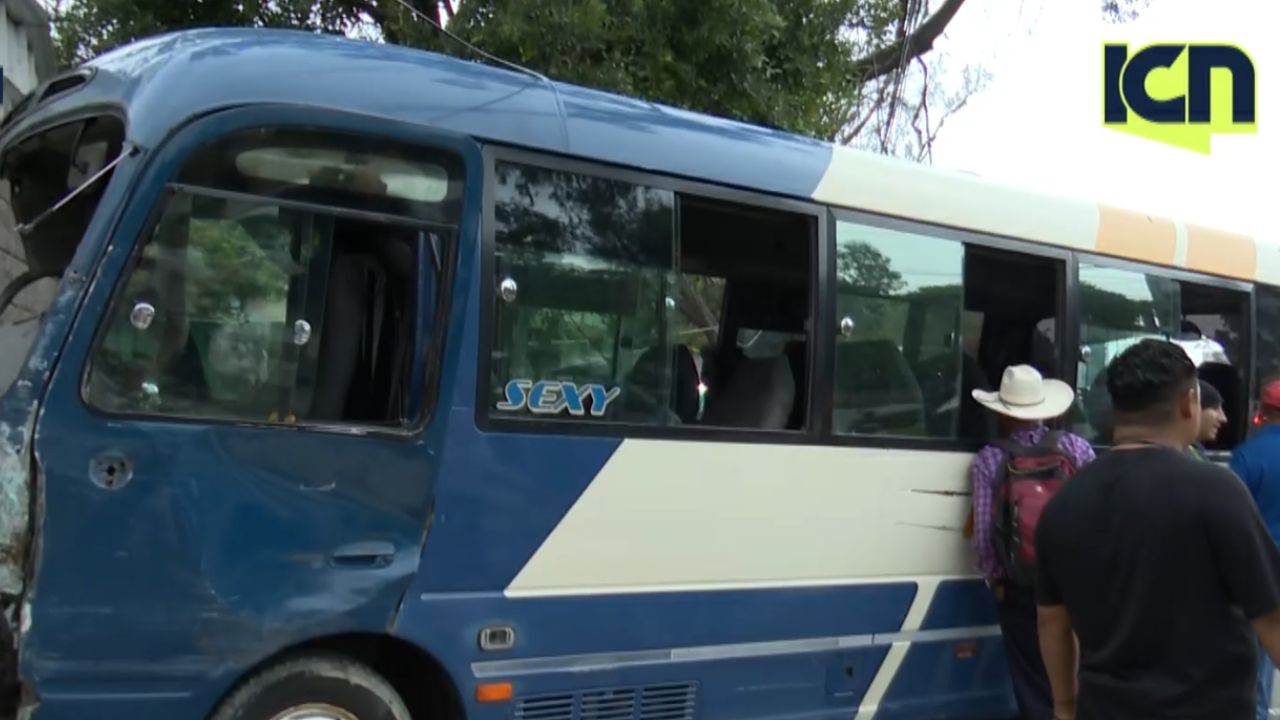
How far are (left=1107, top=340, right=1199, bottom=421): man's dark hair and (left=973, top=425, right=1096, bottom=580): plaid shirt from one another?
260 cm

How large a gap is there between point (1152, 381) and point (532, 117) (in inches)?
94.4

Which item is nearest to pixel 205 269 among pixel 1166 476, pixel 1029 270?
pixel 1166 476

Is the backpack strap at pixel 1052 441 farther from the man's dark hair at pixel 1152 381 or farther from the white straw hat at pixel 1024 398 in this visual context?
the man's dark hair at pixel 1152 381

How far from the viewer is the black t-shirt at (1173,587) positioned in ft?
9.08

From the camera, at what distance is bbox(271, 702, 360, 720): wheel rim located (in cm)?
392

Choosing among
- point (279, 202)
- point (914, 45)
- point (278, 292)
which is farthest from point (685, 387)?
point (914, 45)

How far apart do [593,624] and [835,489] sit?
50.7 inches

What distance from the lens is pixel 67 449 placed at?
3531 mm

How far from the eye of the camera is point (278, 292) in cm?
400

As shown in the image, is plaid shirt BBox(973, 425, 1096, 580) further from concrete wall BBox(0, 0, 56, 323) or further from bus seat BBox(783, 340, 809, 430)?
concrete wall BBox(0, 0, 56, 323)

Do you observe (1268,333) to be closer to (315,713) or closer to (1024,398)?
(1024,398)

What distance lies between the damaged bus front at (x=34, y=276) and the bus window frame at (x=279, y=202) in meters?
0.09

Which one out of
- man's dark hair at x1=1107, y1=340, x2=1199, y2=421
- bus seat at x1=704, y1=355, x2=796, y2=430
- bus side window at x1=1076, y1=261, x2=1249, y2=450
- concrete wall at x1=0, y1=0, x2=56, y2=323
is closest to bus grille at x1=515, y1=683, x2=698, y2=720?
bus seat at x1=704, y1=355, x2=796, y2=430

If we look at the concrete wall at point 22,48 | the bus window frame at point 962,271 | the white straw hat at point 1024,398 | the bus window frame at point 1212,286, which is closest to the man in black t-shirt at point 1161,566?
the bus window frame at point 962,271
